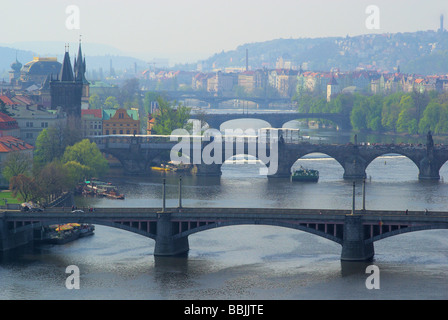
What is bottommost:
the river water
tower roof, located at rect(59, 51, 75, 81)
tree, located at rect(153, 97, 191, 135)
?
the river water

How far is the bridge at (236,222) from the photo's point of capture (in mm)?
84188

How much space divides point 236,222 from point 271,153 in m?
57.3

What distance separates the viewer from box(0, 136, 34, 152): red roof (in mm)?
123981

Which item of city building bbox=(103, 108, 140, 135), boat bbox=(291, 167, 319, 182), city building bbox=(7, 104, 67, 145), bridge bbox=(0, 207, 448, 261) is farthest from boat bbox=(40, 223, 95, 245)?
city building bbox=(103, 108, 140, 135)

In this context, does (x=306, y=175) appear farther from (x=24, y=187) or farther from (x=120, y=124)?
(x=24, y=187)

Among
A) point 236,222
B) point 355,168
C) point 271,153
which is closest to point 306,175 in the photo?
point 271,153

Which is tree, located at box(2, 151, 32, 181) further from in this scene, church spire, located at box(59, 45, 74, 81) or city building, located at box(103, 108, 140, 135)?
city building, located at box(103, 108, 140, 135)

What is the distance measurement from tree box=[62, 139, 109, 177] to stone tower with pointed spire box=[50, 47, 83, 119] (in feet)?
64.4

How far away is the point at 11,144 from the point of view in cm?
12656

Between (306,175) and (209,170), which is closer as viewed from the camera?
(306,175)

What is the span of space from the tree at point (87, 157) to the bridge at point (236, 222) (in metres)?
40.7

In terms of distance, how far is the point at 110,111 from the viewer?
554ft
